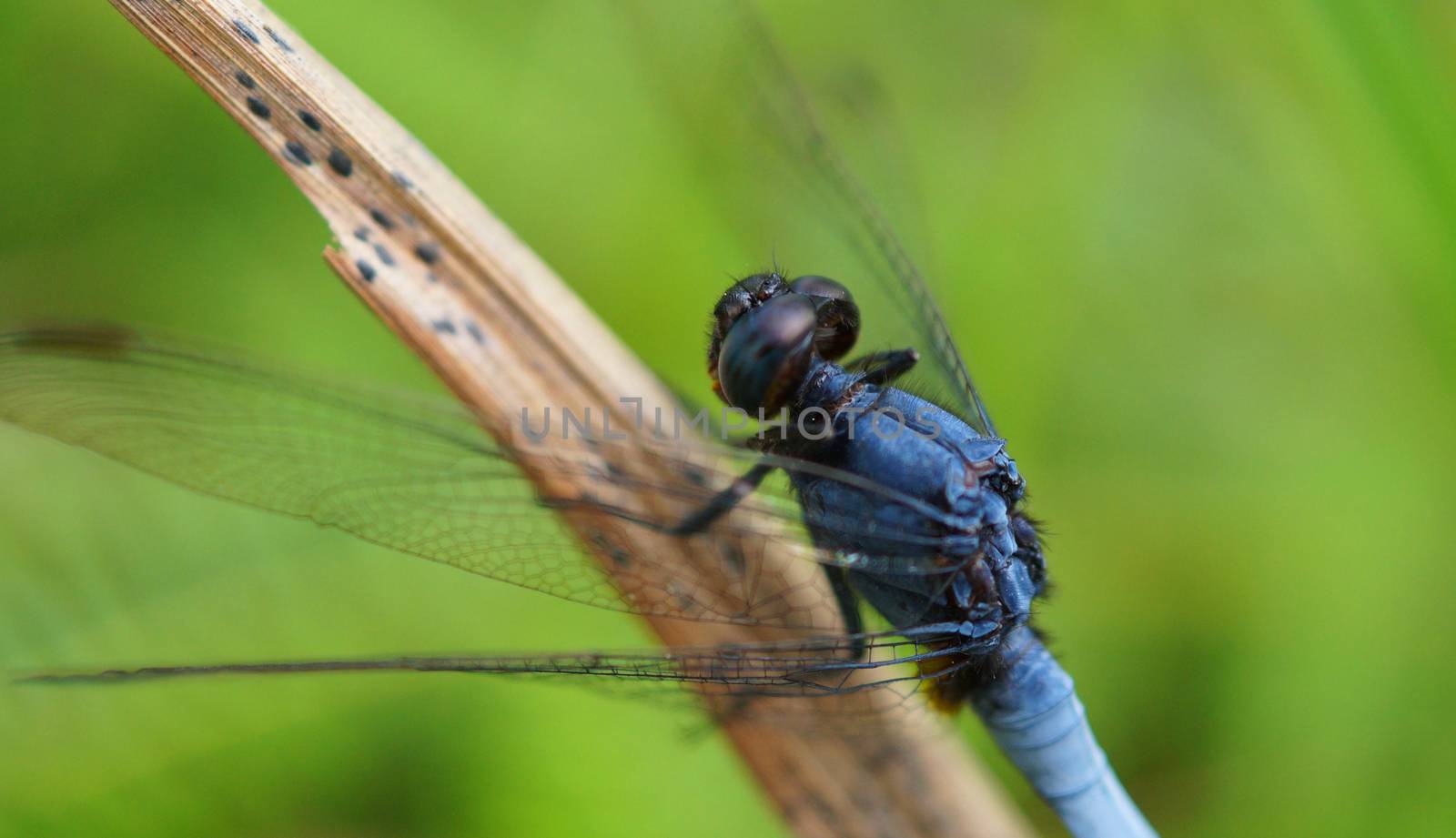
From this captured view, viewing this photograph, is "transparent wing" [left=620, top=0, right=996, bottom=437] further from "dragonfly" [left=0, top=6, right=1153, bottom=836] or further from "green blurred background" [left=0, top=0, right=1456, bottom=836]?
"green blurred background" [left=0, top=0, right=1456, bottom=836]

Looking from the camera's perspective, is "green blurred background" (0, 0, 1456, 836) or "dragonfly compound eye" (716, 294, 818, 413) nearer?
"dragonfly compound eye" (716, 294, 818, 413)

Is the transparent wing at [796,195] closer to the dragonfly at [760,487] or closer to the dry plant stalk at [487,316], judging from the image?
the dragonfly at [760,487]

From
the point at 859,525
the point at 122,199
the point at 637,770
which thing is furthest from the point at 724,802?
the point at 122,199

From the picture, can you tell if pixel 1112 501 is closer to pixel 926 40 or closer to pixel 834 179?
pixel 834 179

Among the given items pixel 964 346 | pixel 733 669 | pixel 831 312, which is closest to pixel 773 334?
pixel 831 312

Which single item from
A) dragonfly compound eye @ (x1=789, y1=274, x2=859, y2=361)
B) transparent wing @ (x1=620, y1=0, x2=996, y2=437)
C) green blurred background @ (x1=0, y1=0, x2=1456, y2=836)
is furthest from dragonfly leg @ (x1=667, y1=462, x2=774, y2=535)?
green blurred background @ (x1=0, y1=0, x2=1456, y2=836)

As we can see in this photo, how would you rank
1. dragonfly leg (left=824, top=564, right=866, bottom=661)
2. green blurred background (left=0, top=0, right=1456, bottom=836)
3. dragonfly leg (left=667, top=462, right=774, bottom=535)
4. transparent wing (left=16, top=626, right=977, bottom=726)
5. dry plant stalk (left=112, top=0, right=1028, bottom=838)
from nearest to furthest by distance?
transparent wing (left=16, top=626, right=977, bottom=726) < dry plant stalk (left=112, top=0, right=1028, bottom=838) < dragonfly leg (left=667, top=462, right=774, bottom=535) < dragonfly leg (left=824, top=564, right=866, bottom=661) < green blurred background (left=0, top=0, right=1456, bottom=836)
